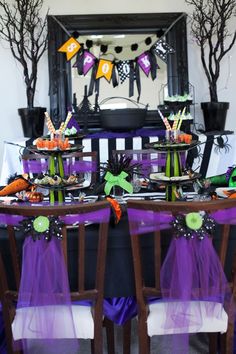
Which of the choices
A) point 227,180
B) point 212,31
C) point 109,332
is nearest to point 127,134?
point 212,31

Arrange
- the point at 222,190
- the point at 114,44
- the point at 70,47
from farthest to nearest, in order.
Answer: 1. the point at 114,44
2. the point at 70,47
3. the point at 222,190

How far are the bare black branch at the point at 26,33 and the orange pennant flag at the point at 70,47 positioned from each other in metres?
0.20

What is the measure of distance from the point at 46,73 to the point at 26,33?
367 mm

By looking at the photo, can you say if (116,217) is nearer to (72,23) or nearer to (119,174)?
(119,174)

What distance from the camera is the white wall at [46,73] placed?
3545mm

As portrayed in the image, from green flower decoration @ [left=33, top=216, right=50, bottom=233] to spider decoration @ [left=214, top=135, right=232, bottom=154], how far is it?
2.33m

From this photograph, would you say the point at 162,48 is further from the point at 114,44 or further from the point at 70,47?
the point at 70,47

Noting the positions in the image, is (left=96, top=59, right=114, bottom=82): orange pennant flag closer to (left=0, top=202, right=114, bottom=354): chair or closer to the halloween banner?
the halloween banner

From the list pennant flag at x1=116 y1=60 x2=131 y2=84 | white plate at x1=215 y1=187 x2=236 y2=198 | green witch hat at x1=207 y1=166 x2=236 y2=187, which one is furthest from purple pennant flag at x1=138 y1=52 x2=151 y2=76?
white plate at x1=215 y1=187 x2=236 y2=198

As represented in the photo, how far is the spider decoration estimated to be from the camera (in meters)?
3.27

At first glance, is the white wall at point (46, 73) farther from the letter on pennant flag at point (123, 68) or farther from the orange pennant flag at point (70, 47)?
the letter on pennant flag at point (123, 68)

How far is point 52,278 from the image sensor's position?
129 cm

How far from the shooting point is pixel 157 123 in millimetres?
3488

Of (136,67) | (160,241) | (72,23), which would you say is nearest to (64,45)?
(72,23)
